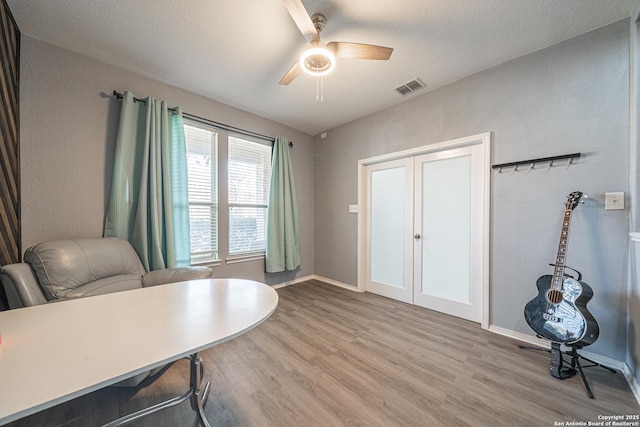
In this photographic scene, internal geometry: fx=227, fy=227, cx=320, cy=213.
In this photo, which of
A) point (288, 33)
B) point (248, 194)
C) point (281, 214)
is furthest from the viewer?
point (281, 214)

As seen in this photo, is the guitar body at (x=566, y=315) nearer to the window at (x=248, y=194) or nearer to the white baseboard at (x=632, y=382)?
the white baseboard at (x=632, y=382)

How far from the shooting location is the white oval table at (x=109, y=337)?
2.03ft

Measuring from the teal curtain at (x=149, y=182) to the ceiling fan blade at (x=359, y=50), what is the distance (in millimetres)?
1960

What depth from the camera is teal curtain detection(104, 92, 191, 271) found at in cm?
228

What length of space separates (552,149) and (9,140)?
4.43 meters

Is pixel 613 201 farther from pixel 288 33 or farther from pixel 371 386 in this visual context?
pixel 288 33

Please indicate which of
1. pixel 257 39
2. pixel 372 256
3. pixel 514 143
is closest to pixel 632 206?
pixel 514 143

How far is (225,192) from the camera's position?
10.3 feet

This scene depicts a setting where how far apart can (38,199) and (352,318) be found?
3.16 meters

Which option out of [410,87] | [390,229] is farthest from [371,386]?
[410,87]

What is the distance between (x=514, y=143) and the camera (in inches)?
86.0

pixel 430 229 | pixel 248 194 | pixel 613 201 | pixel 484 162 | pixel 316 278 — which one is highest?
pixel 484 162

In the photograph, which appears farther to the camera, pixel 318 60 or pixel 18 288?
pixel 318 60

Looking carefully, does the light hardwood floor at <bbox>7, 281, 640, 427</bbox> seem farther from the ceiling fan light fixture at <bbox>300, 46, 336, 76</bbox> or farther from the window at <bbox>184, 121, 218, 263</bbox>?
the ceiling fan light fixture at <bbox>300, 46, 336, 76</bbox>
